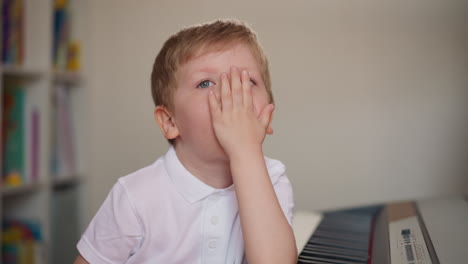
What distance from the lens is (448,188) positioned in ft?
4.20

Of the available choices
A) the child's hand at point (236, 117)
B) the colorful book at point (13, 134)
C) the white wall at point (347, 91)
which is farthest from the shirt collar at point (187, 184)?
the colorful book at point (13, 134)

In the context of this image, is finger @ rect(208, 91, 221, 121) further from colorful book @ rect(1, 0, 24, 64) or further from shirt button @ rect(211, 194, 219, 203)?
colorful book @ rect(1, 0, 24, 64)

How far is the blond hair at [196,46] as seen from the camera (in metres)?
0.65

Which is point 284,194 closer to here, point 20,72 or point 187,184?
point 187,184

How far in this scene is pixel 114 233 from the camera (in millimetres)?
682

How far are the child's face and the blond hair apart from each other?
0.01 metres

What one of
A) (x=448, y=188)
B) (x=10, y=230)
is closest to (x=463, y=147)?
(x=448, y=188)

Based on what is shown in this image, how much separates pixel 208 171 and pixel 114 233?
0.50ft

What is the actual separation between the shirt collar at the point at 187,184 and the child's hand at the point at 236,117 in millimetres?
121

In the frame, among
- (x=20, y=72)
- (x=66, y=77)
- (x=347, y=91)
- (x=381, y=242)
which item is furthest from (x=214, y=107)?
(x=66, y=77)

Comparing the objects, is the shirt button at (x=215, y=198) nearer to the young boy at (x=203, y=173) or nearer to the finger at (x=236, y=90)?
the young boy at (x=203, y=173)

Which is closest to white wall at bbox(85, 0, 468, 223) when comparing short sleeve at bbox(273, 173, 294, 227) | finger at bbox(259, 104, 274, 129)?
short sleeve at bbox(273, 173, 294, 227)

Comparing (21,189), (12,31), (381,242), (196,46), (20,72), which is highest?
(12,31)

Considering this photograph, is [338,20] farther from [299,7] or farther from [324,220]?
[324,220]
